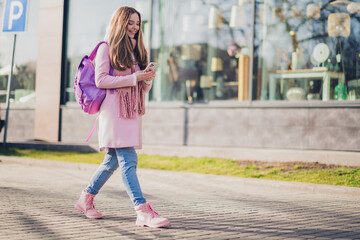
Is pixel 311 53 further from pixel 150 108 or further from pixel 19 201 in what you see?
pixel 19 201

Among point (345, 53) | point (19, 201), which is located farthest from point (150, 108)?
point (19, 201)

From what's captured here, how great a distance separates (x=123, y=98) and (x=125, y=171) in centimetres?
64

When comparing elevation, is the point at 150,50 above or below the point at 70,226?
above

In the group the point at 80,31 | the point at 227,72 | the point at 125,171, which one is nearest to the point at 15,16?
the point at 80,31

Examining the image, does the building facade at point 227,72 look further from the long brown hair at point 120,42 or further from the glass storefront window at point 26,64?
the long brown hair at point 120,42

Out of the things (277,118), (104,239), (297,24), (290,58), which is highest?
(297,24)

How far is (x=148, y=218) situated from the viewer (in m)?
4.55

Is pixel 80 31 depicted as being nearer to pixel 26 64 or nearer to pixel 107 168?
pixel 26 64

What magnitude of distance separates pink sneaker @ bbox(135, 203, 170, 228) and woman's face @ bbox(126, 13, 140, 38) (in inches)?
59.1

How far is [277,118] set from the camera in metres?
10.6

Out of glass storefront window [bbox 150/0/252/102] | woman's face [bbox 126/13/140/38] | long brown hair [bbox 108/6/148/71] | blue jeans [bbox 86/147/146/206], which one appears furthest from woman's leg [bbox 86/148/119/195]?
glass storefront window [bbox 150/0/252/102]

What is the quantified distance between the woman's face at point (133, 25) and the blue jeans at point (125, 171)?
1018 mm

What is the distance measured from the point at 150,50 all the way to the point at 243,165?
4426 mm

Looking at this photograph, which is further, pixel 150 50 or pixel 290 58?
pixel 150 50
